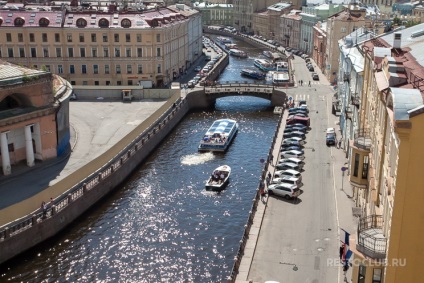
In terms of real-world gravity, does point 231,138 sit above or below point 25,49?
below

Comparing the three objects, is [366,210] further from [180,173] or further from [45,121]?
[45,121]

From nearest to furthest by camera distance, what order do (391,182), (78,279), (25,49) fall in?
(391,182) < (78,279) < (25,49)

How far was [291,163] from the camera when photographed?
6378cm

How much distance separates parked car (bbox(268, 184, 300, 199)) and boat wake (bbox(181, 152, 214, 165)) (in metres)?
19.0

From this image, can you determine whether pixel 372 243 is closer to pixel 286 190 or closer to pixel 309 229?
pixel 309 229

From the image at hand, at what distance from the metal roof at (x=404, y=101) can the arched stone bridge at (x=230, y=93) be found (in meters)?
74.3

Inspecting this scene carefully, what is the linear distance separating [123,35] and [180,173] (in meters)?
44.4

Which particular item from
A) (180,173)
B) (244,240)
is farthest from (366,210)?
(180,173)

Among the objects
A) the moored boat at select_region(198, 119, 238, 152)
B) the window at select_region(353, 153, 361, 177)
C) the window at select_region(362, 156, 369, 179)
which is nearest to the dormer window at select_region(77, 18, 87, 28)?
the moored boat at select_region(198, 119, 238, 152)

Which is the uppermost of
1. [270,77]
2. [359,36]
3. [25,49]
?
[359,36]

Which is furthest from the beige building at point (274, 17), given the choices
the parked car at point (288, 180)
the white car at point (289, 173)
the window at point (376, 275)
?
the window at point (376, 275)

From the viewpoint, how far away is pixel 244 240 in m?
44.5

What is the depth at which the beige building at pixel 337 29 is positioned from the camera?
107m

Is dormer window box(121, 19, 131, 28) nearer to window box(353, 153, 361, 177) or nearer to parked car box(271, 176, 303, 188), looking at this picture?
parked car box(271, 176, 303, 188)
